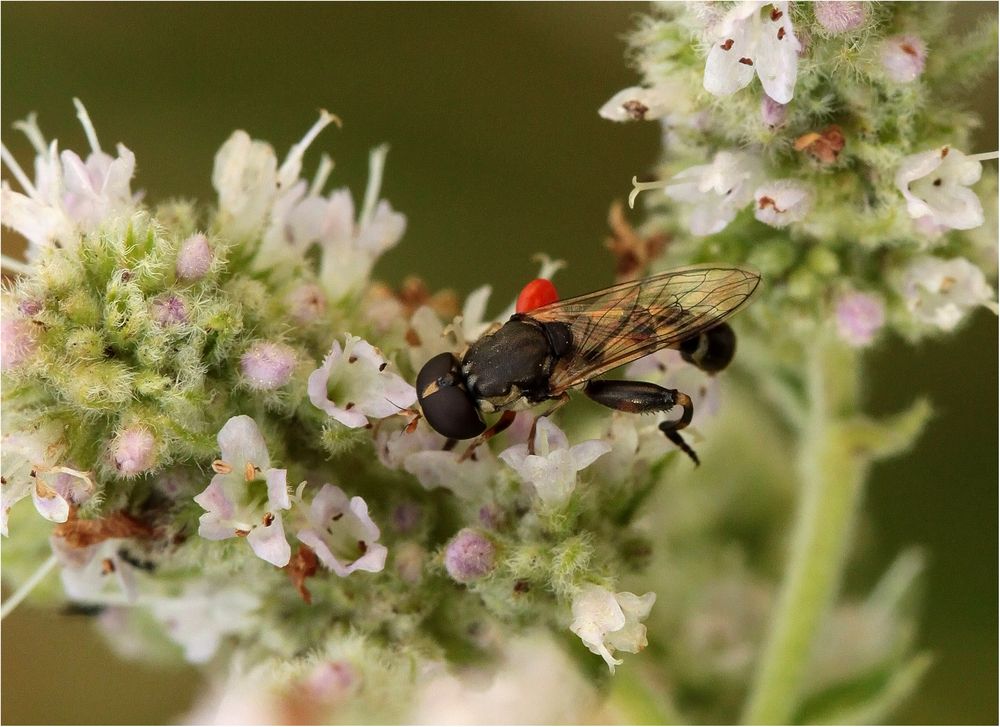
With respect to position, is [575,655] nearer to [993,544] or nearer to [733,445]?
[733,445]

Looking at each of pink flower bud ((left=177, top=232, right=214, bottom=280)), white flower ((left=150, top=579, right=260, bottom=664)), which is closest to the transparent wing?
pink flower bud ((left=177, top=232, right=214, bottom=280))

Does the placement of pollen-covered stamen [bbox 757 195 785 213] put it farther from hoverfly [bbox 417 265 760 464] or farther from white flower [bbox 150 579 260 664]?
white flower [bbox 150 579 260 664]

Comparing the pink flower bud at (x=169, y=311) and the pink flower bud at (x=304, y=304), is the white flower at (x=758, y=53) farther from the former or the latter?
the pink flower bud at (x=169, y=311)

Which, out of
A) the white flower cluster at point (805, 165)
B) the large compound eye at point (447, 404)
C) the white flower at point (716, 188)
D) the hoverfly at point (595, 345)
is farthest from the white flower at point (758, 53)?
the large compound eye at point (447, 404)

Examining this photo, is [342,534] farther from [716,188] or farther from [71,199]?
[716,188]

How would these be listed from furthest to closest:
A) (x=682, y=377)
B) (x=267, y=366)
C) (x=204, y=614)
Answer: (x=682, y=377)
(x=204, y=614)
(x=267, y=366)

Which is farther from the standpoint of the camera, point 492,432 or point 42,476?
point 492,432

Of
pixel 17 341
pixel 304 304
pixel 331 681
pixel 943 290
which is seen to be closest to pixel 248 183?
pixel 304 304
